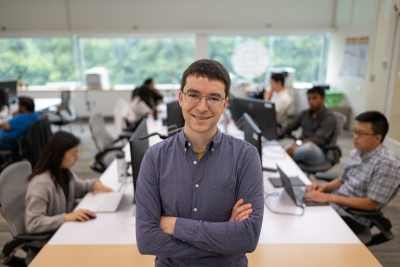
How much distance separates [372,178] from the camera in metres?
1.97

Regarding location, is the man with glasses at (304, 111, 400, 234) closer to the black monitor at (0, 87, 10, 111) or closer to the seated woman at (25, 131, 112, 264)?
the seated woman at (25, 131, 112, 264)

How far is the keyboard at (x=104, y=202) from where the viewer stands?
1.91 meters

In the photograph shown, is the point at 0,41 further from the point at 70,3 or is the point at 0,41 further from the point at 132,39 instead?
the point at 132,39

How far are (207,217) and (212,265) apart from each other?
0.61 ft

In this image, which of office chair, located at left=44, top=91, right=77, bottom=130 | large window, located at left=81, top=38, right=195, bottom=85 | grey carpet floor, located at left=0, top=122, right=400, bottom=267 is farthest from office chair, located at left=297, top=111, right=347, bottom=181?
large window, located at left=81, top=38, right=195, bottom=85

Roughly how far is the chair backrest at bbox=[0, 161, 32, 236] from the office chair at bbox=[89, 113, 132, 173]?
1335mm

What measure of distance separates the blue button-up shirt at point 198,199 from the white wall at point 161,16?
20.8ft

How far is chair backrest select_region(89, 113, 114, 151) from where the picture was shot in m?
3.39

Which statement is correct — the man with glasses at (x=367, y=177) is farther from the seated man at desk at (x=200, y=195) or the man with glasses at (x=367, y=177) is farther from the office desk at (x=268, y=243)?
the seated man at desk at (x=200, y=195)

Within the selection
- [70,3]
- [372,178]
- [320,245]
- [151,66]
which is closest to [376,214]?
[372,178]

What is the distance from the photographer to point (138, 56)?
7.54m

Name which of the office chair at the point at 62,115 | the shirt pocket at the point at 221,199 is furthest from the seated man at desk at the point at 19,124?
the shirt pocket at the point at 221,199

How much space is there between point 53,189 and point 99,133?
5.74 feet

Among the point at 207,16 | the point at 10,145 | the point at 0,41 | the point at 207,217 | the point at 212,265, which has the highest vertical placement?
the point at 207,16
